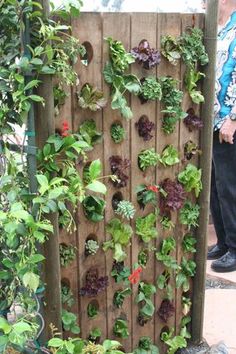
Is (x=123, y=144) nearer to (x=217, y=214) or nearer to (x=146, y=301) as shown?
(x=146, y=301)

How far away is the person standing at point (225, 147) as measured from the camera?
3.15 metres

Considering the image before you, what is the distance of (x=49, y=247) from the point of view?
5.90 feet

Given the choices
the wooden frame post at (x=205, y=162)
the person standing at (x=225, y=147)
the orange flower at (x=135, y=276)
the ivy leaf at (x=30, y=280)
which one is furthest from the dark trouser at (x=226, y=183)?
the ivy leaf at (x=30, y=280)

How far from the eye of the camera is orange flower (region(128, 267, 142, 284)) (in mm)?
2177

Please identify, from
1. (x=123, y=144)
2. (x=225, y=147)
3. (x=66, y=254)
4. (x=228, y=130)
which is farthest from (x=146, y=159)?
(x=225, y=147)

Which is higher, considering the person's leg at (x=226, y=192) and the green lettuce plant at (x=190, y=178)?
the green lettuce plant at (x=190, y=178)

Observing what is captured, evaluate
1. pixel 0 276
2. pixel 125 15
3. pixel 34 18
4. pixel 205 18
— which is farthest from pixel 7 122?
pixel 205 18

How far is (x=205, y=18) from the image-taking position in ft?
7.33

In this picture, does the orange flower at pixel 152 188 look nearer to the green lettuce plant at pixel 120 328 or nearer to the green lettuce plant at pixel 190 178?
the green lettuce plant at pixel 190 178

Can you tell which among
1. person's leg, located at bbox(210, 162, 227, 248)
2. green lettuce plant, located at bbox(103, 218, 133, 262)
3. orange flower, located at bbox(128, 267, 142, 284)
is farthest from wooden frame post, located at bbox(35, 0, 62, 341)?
person's leg, located at bbox(210, 162, 227, 248)

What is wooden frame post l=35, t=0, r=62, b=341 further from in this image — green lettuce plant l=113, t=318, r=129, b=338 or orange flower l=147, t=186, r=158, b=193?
orange flower l=147, t=186, r=158, b=193

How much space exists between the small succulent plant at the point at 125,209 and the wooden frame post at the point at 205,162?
1.55ft

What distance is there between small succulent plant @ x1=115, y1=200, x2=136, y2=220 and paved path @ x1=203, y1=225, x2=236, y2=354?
970 millimetres

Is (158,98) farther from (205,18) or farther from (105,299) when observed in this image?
(105,299)
